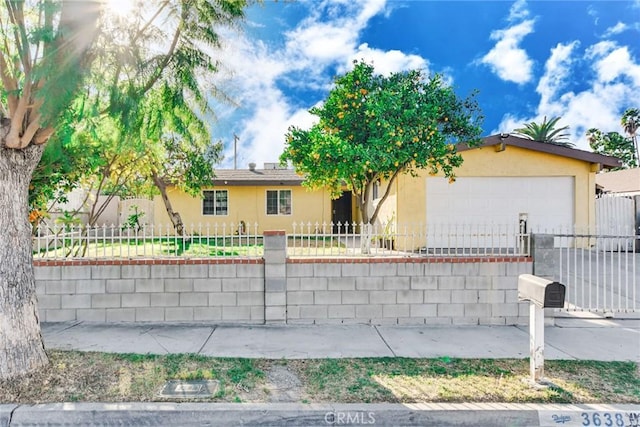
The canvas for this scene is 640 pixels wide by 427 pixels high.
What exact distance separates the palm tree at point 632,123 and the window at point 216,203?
34492 mm

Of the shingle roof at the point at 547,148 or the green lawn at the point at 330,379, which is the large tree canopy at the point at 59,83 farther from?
the shingle roof at the point at 547,148

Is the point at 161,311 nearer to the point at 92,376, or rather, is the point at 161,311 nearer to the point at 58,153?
the point at 92,376

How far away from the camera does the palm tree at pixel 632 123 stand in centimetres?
3031

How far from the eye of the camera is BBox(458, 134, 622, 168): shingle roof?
10195 millimetres

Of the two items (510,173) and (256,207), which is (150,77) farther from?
(256,207)

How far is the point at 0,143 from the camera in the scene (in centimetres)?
373

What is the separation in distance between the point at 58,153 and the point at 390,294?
5.43 metres

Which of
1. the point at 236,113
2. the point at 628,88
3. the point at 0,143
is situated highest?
the point at 628,88

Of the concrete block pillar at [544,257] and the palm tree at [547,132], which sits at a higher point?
the palm tree at [547,132]

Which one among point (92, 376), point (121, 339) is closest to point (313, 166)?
point (121, 339)

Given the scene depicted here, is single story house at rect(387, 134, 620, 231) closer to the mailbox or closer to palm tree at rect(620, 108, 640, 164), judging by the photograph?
the mailbox

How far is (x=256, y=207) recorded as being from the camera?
16625 mm

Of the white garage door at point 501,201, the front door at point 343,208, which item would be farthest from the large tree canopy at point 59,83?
the front door at point 343,208

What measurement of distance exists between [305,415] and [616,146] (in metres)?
39.1
